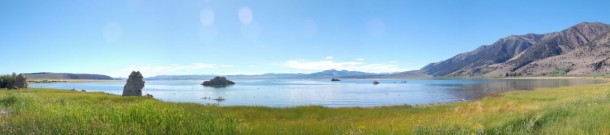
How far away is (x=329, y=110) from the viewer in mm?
42188

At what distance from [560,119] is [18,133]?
635 inches

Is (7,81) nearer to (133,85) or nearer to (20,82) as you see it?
(20,82)

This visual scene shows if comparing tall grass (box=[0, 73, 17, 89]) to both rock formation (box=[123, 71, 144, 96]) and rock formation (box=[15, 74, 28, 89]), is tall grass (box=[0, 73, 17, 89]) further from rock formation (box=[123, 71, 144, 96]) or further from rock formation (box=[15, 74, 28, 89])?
rock formation (box=[123, 71, 144, 96])

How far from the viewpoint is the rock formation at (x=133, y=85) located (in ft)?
250

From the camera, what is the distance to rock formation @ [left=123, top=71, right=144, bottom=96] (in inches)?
3002

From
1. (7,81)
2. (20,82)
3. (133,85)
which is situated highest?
(7,81)

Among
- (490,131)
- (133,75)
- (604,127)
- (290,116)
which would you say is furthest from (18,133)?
(133,75)

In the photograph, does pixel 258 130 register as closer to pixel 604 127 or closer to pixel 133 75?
pixel 604 127

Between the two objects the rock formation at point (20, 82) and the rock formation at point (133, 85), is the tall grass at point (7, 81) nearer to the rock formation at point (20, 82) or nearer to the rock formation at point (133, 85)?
the rock formation at point (20, 82)

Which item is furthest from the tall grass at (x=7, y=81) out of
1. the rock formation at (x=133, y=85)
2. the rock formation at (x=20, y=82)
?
the rock formation at (x=133, y=85)

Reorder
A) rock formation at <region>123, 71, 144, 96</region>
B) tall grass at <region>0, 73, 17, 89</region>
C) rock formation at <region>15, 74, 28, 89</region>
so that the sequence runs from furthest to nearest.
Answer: rock formation at <region>123, 71, 144, 96</region>, rock formation at <region>15, 74, 28, 89</region>, tall grass at <region>0, 73, 17, 89</region>

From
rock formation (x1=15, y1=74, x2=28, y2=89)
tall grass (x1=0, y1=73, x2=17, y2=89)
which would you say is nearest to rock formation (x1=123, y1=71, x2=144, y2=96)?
rock formation (x1=15, y1=74, x2=28, y2=89)

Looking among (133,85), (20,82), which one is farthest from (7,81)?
(133,85)

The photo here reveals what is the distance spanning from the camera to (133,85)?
7719 centimetres
